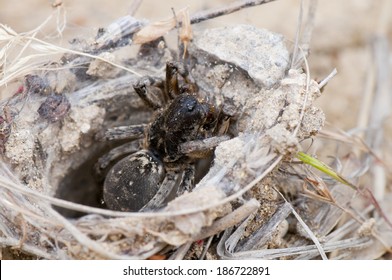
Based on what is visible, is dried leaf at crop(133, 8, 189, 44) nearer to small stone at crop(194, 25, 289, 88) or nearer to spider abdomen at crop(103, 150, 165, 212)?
small stone at crop(194, 25, 289, 88)

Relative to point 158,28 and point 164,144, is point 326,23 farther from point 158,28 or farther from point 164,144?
point 164,144

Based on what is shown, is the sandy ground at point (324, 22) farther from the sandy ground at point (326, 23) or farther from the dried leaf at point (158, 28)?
the dried leaf at point (158, 28)

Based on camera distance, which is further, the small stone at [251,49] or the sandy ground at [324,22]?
the sandy ground at [324,22]

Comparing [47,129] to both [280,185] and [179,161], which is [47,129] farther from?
[280,185]

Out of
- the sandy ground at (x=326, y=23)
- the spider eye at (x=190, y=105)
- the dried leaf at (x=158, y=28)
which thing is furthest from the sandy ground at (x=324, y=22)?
the spider eye at (x=190, y=105)

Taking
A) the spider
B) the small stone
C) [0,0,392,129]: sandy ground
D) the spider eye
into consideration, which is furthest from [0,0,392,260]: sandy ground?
the spider eye

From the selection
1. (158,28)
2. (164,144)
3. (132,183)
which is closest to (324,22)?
(158,28)

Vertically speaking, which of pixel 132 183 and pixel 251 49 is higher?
pixel 251 49
